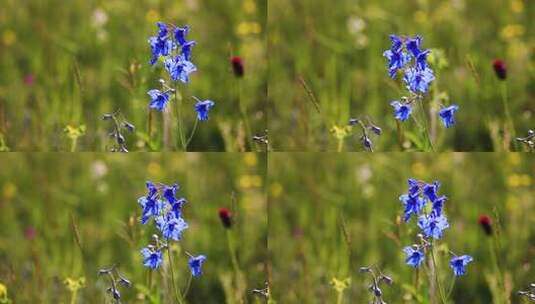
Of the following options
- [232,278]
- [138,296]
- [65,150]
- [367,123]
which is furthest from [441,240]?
[65,150]

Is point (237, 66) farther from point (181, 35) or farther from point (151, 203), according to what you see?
point (151, 203)

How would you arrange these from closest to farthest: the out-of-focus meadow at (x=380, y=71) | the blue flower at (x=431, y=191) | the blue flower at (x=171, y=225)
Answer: the blue flower at (x=431, y=191) → the blue flower at (x=171, y=225) → the out-of-focus meadow at (x=380, y=71)

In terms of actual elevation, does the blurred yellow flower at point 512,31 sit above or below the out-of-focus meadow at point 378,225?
above

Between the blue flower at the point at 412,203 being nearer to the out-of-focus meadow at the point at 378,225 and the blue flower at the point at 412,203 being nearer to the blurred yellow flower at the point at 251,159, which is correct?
the out-of-focus meadow at the point at 378,225

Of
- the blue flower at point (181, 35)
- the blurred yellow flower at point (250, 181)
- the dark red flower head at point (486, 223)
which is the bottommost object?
the dark red flower head at point (486, 223)

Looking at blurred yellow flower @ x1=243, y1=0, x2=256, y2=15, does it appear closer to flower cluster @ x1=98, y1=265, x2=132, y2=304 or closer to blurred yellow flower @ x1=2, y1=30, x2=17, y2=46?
blurred yellow flower @ x1=2, y1=30, x2=17, y2=46

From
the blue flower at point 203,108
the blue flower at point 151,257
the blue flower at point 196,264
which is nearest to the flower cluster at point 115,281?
the blue flower at point 151,257
